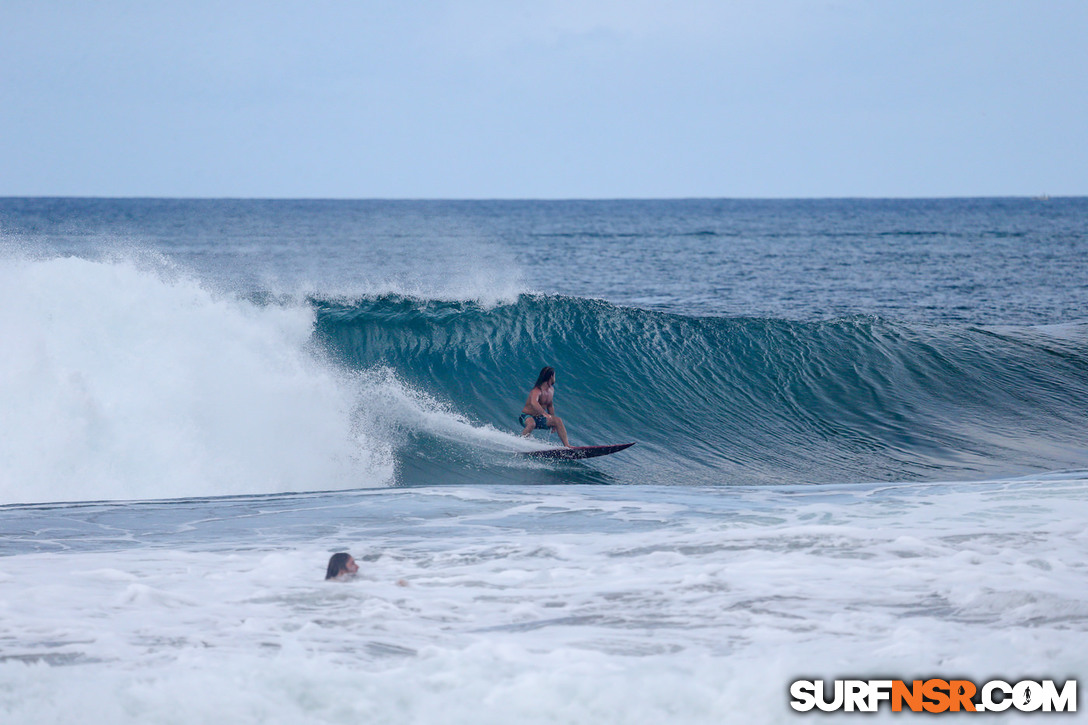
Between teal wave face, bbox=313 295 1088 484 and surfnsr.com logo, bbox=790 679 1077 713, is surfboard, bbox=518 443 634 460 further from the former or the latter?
surfnsr.com logo, bbox=790 679 1077 713

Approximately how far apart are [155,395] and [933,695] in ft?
31.5

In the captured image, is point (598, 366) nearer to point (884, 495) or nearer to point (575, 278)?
point (884, 495)

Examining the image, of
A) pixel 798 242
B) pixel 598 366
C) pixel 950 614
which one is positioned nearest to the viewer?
pixel 950 614

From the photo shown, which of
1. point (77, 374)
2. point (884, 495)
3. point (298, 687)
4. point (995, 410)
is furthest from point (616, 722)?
point (995, 410)

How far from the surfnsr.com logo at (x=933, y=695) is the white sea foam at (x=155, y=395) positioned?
6.75m

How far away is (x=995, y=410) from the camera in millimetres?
15078

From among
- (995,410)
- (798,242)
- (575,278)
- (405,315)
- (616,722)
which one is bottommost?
(616,722)

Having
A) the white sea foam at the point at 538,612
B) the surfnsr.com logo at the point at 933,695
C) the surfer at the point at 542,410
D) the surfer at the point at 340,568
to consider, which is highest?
the surfer at the point at 542,410

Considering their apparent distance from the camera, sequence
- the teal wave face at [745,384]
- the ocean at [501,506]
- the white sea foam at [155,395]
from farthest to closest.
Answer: the teal wave face at [745,384], the white sea foam at [155,395], the ocean at [501,506]

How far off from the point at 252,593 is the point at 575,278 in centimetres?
3332

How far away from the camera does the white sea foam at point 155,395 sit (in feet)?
34.5

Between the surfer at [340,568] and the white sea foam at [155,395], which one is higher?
the white sea foam at [155,395]

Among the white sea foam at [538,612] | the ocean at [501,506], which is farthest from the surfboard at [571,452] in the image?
the white sea foam at [538,612]

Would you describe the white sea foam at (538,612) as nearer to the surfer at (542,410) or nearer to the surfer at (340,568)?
the surfer at (340,568)
